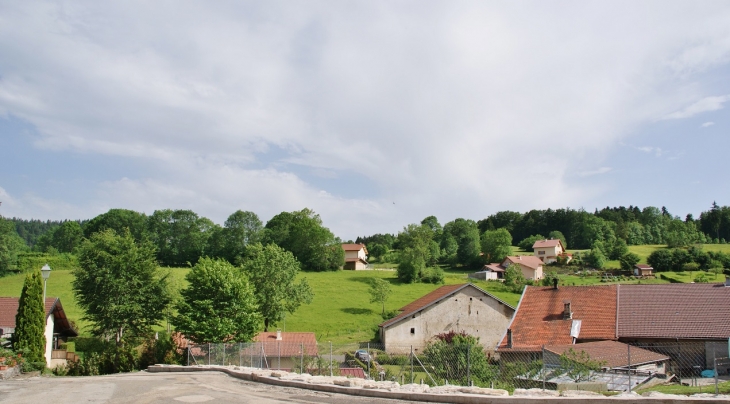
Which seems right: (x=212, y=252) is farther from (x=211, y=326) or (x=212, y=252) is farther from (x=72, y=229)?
(x=211, y=326)

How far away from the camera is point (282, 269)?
1891 inches

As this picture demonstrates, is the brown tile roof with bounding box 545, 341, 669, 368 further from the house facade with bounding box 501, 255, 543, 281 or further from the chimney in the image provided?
the house facade with bounding box 501, 255, 543, 281

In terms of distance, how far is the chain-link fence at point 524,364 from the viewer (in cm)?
1602

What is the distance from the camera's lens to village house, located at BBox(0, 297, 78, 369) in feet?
101

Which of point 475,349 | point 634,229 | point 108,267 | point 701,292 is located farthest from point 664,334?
point 634,229

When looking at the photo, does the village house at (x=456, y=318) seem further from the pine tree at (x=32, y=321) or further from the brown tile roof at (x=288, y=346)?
the pine tree at (x=32, y=321)

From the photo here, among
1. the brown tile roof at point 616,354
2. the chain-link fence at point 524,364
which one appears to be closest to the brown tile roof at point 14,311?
the chain-link fence at point 524,364

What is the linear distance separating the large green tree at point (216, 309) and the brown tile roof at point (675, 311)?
72.1ft

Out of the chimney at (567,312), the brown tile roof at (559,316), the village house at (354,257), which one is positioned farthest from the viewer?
the village house at (354,257)

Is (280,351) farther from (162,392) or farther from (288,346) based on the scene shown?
(162,392)

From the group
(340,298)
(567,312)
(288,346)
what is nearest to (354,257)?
(340,298)

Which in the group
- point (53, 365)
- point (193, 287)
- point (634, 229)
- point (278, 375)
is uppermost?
point (634, 229)

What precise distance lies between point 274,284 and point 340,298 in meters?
17.1

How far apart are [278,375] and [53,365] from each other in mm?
21379
